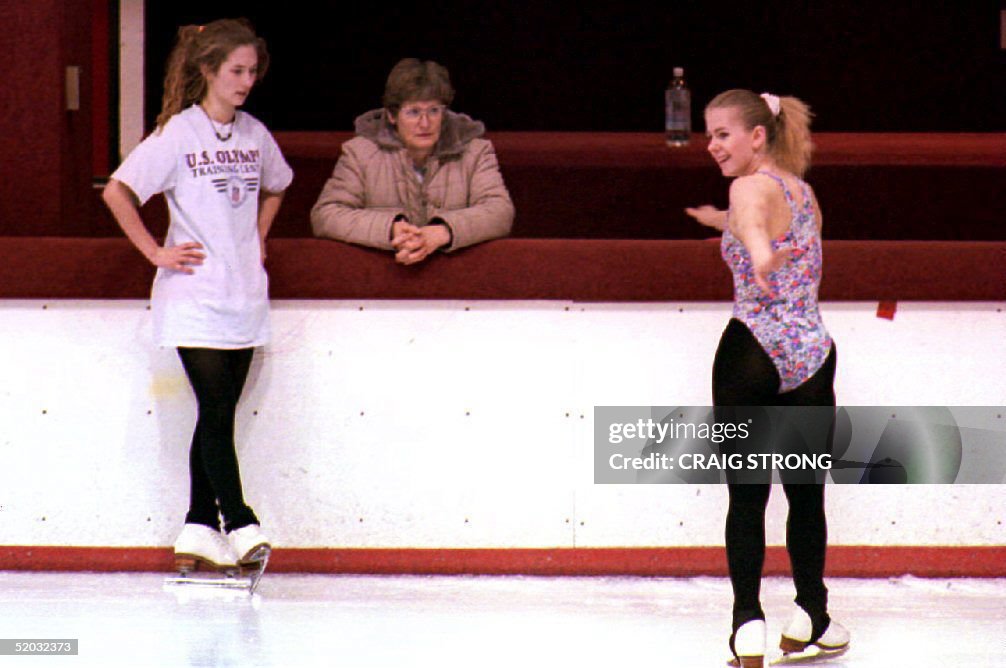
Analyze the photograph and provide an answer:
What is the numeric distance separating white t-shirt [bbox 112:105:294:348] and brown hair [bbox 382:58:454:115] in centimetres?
41

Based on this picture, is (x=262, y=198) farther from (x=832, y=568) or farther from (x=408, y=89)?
(x=832, y=568)

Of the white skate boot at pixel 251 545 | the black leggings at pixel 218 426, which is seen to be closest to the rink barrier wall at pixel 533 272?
the black leggings at pixel 218 426

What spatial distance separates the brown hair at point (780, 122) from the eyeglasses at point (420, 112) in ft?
3.03

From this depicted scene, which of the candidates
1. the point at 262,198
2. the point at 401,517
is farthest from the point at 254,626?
the point at 262,198

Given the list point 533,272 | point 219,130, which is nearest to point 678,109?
point 533,272

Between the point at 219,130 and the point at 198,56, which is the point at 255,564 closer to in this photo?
the point at 219,130

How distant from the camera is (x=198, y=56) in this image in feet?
10.6

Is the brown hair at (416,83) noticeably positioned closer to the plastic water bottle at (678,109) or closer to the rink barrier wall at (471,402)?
the rink barrier wall at (471,402)

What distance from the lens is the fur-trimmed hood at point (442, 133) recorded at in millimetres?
3543

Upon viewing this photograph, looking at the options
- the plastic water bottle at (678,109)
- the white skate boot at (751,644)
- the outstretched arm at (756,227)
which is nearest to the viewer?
the outstretched arm at (756,227)

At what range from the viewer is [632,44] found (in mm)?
7379

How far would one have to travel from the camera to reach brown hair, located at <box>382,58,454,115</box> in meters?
3.46

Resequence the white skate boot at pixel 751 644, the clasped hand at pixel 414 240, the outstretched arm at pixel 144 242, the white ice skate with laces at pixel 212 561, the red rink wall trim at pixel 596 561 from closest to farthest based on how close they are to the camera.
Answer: the white skate boot at pixel 751 644 → the outstretched arm at pixel 144 242 → the white ice skate with laces at pixel 212 561 → the clasped hand at pixel 414 240 → the red rink wall trim at pixel 596 561

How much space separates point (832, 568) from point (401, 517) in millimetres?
1075
